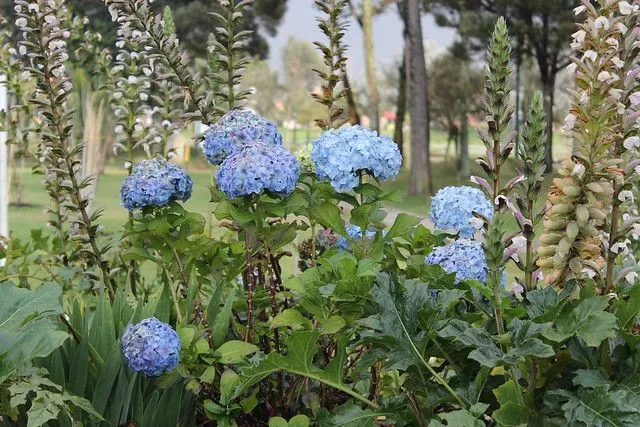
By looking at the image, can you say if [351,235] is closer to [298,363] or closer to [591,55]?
[298,363]

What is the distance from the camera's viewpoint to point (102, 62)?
4.20 metres

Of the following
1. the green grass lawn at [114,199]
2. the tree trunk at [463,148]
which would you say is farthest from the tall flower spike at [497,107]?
the tree trunk at [463,148]

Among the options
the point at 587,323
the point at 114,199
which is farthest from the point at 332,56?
the point at 114,199

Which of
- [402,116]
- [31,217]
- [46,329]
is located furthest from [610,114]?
[402,116]

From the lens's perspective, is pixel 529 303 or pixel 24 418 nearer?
pixel 529 303

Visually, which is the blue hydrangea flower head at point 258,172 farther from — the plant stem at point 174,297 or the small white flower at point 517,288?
the small white flower at point 517,288

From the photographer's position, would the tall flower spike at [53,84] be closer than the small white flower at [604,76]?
No

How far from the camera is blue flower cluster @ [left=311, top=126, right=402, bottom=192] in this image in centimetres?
246

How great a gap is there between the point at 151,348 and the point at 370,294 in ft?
1.81

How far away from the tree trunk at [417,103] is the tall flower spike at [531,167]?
1646cm

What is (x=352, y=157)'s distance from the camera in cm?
245

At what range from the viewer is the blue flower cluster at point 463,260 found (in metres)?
2.42

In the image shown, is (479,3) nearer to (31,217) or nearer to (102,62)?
(31,217)

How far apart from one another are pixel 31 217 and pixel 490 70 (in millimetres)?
13979
